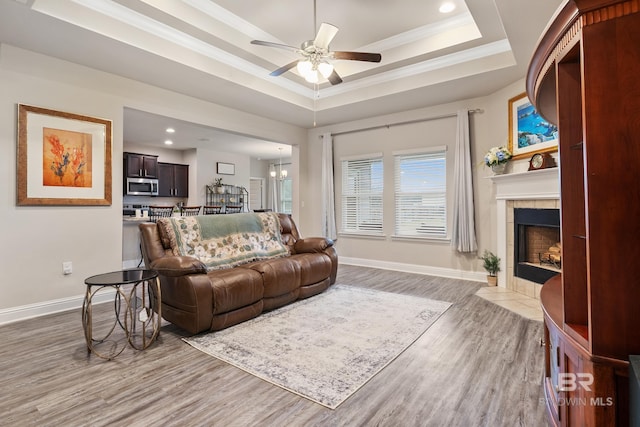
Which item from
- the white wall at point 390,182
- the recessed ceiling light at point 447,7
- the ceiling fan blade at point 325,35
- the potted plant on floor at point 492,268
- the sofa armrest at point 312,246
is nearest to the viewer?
the ceiling fan blade at point 325,35

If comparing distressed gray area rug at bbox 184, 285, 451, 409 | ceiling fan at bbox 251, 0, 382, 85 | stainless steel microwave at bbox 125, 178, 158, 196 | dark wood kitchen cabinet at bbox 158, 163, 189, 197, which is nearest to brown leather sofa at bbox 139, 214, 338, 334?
distressed gray area rug at bbox 184, 285, 451, 409

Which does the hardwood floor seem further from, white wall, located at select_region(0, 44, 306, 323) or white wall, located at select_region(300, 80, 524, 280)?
white wall, located at select_region(300, 80, 524, 280)

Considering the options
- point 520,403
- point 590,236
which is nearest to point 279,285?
point 520,403

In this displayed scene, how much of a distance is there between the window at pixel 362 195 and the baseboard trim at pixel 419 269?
22.0 inches

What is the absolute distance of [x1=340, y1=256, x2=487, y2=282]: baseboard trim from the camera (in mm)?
4820

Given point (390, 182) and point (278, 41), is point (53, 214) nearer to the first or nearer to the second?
point (278, 41)

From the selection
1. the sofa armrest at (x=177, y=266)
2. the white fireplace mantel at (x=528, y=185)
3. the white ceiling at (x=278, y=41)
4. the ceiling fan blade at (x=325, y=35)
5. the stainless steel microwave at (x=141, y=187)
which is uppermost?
the white ceiling at (x=278, y=41)

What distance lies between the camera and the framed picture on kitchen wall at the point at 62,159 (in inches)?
126

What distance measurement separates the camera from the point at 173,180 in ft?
28.9

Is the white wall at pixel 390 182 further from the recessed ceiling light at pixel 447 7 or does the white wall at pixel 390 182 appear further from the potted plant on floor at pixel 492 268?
the recessed ceiling light at pixel 447 7

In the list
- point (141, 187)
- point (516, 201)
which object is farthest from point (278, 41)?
point (141, 187)

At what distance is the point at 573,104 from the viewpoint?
124 centimetres

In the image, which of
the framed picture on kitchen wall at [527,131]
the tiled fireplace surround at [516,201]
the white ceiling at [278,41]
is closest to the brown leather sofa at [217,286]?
the white ceiling at [278,41]

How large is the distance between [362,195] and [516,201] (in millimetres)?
2613
